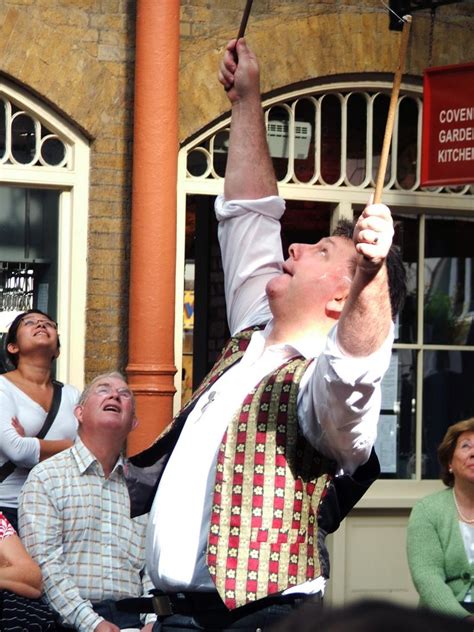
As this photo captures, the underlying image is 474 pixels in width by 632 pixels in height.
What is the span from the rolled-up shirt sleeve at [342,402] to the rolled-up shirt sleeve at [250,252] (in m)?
0.69

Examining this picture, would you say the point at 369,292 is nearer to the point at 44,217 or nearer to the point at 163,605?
the point at 163,605

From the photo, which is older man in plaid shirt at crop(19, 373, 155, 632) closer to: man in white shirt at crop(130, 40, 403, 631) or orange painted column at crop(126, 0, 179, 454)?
orange painted column at crop(126, 0, 179, 454)

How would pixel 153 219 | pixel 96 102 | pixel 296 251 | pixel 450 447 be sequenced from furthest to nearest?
1. pixel 96 102
2. pixel 153 219
3. pixel 450 447
4. pixel 296 251

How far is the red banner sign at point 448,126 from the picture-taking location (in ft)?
21.6

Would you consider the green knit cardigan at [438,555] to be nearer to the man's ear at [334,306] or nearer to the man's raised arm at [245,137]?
the man's raised arm at [245,137]

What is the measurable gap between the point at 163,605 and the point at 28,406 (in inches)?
117

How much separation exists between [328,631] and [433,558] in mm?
4787

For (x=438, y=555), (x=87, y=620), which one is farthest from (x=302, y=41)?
(x=87, y=620)

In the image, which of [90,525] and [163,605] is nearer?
[163,605]

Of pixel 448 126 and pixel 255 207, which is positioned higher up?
pixel 448 126

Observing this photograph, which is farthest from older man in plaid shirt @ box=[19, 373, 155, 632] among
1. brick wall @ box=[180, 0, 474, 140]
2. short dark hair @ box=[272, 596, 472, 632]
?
short dark hair @ box=[272, 596, 472, 632]

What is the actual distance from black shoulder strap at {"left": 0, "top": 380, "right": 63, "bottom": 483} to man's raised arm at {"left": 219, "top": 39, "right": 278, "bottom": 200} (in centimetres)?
251

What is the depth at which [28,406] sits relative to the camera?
580cm

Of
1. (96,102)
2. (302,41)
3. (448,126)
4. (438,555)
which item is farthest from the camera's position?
(302,41)
